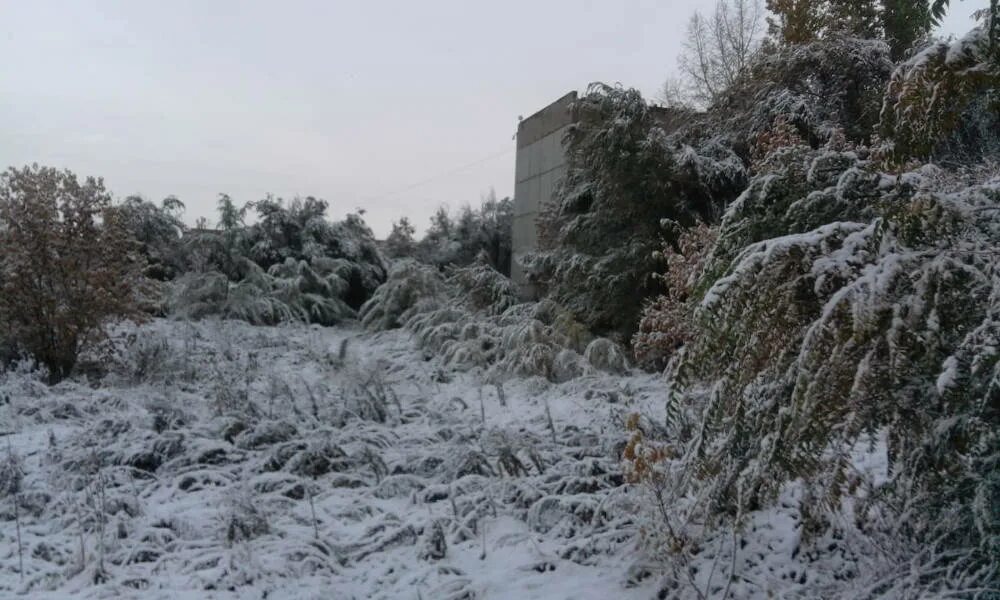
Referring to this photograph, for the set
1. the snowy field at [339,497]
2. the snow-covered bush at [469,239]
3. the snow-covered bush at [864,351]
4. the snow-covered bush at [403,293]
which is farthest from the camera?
the snow-covered bush at [469,239]

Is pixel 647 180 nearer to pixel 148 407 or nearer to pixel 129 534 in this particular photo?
pixel 148 407

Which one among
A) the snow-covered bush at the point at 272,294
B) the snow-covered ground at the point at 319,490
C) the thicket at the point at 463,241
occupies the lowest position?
the snow-covered ground at the point at 319,490

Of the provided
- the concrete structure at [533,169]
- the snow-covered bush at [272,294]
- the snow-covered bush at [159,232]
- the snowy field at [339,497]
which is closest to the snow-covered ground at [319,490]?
the snowy field at [339,497]

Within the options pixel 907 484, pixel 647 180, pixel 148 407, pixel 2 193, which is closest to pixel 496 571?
pixel 907 484

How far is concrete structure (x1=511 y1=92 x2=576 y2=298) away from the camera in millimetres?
14156

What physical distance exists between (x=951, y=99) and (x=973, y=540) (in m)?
1.48

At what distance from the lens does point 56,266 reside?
8320 mm

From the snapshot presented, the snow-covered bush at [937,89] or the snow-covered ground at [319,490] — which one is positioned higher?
the snow-covered bush at [937,89]

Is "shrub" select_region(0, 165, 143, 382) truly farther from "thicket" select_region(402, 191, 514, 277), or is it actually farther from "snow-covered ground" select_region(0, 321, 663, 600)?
"thicket" select_region(402, 191, 514, 277)

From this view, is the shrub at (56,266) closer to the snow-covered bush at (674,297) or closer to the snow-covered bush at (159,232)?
the snow-covered bush at (674,297)

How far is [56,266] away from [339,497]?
557 cm

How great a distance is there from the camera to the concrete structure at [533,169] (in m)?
14.2

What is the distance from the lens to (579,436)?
5.50m

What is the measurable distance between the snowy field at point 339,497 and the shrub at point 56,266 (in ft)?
3.63
